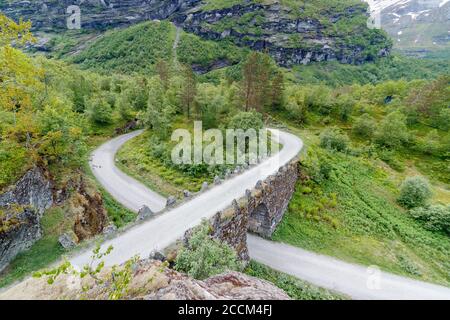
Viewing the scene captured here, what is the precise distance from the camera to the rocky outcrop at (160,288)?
7.56 metres

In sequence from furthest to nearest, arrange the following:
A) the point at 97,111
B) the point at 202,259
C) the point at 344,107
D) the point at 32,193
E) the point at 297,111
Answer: the point at 344,107, the point at 297,111, the point at 97,111, the point at 32,193, the point at 202,259

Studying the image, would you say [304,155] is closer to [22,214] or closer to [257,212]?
[257,212]

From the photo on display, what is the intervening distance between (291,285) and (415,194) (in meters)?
25.0

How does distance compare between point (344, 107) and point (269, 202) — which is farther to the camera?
point (344, 107)

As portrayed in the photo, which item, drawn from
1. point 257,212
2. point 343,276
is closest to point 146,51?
point 257,212

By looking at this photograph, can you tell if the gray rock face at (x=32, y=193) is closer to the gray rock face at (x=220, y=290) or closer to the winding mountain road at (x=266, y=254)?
the winding mountain road at (x=266, y=254)

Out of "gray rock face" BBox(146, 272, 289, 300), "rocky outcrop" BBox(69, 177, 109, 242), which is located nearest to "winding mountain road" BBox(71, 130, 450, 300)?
"rocky outcrop" BBox(69, 177, 109, 242)

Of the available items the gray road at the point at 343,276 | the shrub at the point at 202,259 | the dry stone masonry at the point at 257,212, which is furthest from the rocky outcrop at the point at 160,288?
the gray road at the point at 343,276

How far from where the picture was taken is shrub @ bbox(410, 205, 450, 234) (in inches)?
1194

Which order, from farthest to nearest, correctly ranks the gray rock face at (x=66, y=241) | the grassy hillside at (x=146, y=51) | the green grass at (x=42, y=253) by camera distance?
the grassy hillside at (x=146, y=51)
the gray rock face at (x=66, y=241)
the green grass at (x=42, y=253)

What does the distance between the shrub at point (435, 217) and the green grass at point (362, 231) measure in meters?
0.94

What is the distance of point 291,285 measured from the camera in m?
21.1

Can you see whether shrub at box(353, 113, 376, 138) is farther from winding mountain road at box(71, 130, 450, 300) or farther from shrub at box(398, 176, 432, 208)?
winding mountain road at box(71, 130, 450, 300)

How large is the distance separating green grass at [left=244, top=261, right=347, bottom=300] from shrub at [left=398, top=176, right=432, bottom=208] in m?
21.6
